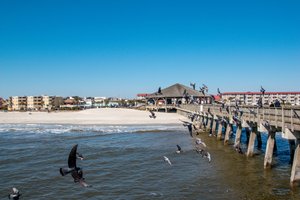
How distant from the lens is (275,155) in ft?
93.7

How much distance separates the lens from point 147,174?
21688 mm

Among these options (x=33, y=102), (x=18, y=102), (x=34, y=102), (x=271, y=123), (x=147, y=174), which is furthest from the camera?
(x=18, y=102)

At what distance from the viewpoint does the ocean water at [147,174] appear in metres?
17.6

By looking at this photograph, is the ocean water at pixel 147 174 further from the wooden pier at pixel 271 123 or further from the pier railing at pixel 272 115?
the pier railing at pixel 272 115

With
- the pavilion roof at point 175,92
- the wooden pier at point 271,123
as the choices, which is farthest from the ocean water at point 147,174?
the pavilion roof at point 175,92

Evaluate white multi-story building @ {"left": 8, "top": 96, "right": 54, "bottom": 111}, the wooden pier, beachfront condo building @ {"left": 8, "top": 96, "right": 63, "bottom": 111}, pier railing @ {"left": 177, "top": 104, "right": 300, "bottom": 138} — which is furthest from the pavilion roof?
white multi-story building @ {"left": 8, "top": 96, "right": 54, "bottom": 111}

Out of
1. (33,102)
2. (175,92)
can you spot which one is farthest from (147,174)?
(33,102)

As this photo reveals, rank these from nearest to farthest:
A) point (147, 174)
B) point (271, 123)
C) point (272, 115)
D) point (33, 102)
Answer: point (271, 123)
point (272, 115)
point (147, 174)
point (33, 102)

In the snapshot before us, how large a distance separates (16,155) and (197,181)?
55.7 feet

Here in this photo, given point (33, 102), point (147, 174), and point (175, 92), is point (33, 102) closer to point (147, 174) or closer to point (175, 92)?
point (175, 92)

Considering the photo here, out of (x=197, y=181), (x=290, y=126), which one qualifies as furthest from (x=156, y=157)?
(x=290, y=126)

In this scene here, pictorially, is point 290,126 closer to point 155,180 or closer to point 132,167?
point 155,180

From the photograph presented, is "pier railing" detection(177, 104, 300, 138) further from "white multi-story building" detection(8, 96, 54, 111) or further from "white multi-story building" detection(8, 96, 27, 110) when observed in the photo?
"white multi-story building" detection(8, 96, 27, 110)

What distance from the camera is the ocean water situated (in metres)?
17.6
